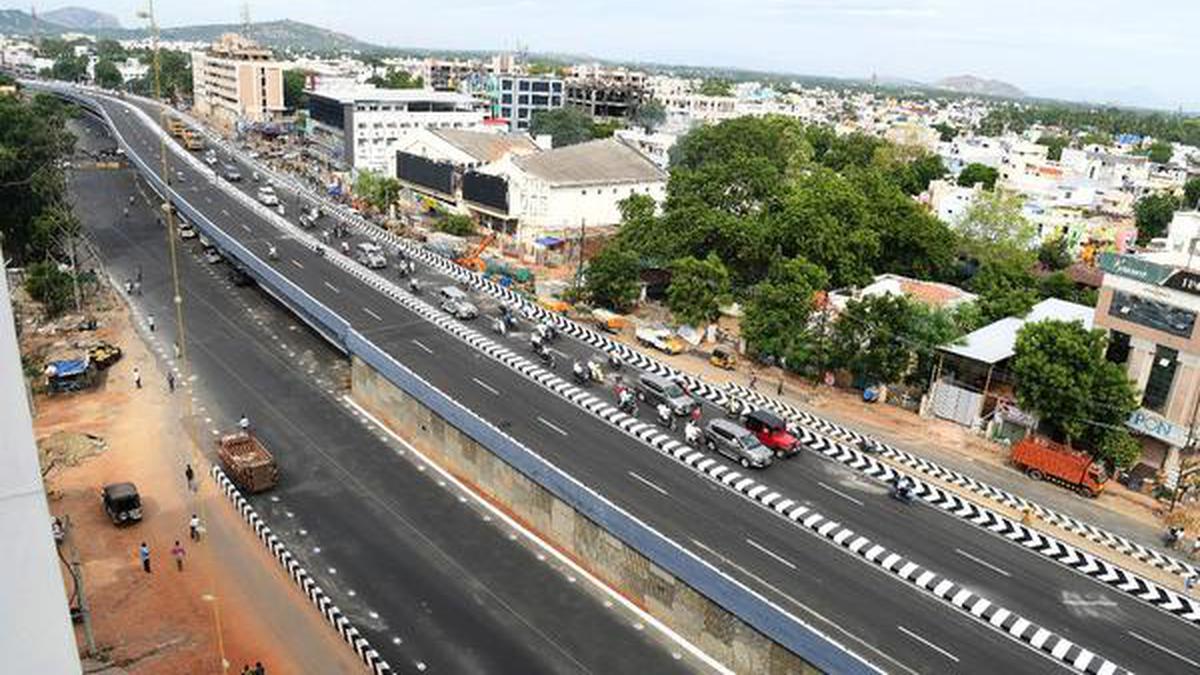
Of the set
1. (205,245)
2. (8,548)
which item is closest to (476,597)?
(8,548)

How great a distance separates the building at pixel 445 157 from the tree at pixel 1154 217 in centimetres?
8043

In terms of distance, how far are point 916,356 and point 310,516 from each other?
41.4 meters

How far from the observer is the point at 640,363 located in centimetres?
5747

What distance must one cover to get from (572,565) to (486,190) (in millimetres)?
68853

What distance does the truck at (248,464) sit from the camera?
44156mm

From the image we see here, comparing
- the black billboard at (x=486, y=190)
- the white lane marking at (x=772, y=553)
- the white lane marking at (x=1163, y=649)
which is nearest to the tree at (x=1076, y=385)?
the white lane marking at (x=1163, y=649)

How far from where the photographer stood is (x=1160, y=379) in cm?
4909

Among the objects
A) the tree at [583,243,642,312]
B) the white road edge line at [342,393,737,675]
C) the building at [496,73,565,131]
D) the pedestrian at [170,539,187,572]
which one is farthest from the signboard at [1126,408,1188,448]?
the building at [496,73,565,131]

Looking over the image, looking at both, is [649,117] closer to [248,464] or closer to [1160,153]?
[1160,153]

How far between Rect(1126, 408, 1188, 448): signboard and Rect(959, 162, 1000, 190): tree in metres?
84.1

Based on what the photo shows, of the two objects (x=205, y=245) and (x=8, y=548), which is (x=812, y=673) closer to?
(x=8, y=548)

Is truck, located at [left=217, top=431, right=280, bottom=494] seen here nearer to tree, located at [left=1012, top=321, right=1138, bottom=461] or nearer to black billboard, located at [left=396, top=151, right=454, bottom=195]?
tree, located at [left=1012, top=321, right=1138, bottom=461]

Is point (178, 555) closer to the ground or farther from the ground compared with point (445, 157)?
closer to the ground

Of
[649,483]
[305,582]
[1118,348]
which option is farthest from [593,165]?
[305,582]
